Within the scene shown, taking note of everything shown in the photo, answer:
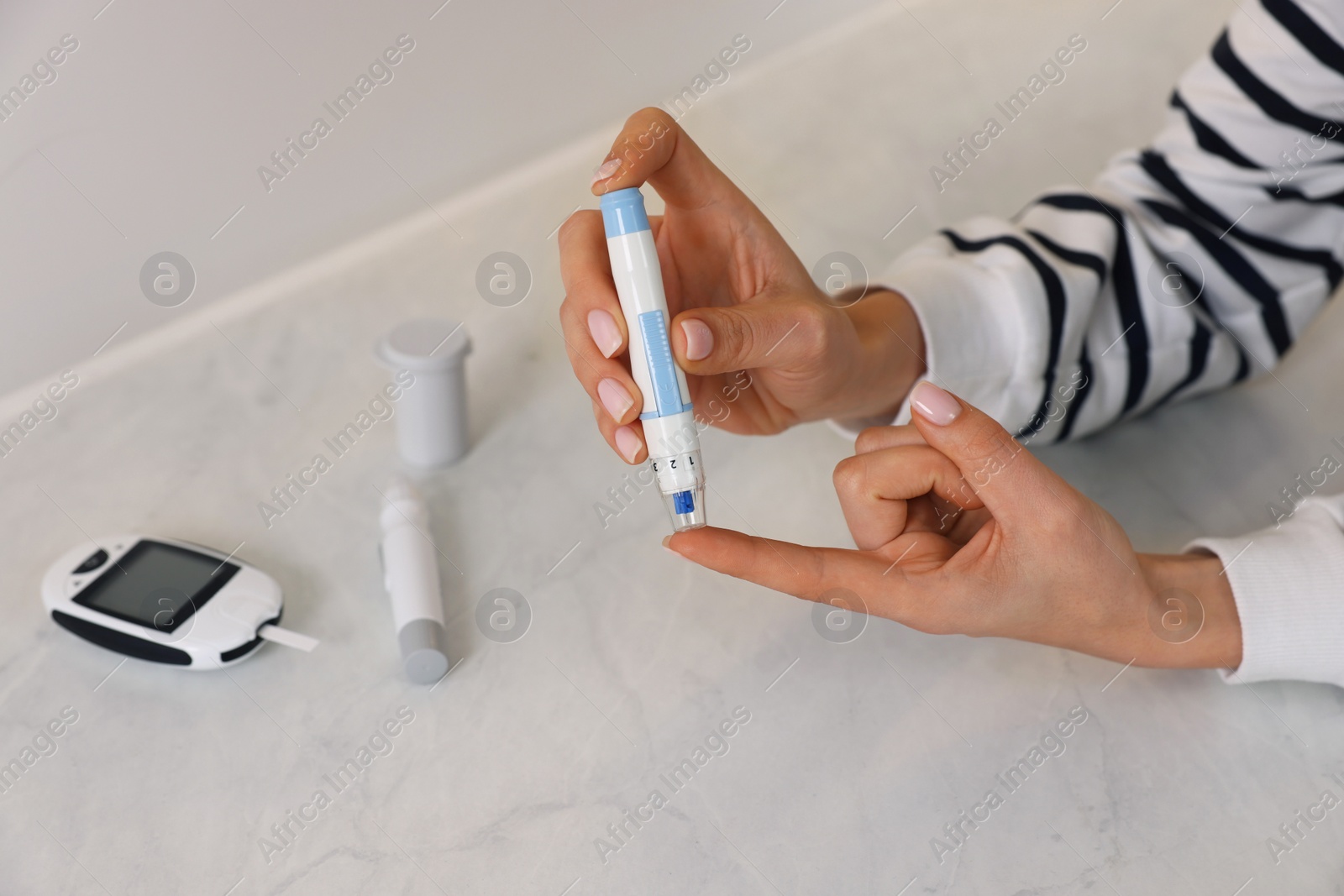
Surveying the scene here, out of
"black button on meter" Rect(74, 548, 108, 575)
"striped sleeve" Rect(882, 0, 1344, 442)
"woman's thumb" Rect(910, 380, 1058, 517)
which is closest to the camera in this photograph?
"woman's thumb" Rect(910, 380, 1058, 517)

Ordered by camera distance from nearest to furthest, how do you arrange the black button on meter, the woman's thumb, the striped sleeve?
the woman's thumb
the black button on meter
the striped sleeve

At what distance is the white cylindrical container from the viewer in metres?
0.79

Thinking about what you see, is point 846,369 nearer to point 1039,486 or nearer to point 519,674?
point 1039,486

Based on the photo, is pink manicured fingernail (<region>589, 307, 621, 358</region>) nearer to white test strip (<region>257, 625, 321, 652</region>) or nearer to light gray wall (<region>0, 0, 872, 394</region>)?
white test strip (<region>257, 625, 321, 652</region>)

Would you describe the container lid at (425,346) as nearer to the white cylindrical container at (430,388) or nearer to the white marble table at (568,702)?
the white cylindrical container at (430,388)

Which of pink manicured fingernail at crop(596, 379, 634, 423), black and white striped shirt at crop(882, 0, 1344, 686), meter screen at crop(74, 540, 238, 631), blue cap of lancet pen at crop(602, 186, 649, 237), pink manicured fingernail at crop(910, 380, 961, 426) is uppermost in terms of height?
blue cap of lancet pen at crop(602, 186, 649, 237)

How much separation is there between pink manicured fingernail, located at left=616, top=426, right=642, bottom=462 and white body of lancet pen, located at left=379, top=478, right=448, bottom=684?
0.18 meters

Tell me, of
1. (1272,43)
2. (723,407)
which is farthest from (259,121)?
(1272,43)

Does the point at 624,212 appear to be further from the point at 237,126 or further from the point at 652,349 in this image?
the point at 237,126

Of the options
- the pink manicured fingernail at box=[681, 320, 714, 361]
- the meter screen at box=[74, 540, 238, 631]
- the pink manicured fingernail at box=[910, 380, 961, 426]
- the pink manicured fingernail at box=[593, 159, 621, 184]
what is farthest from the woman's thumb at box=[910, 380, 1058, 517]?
the meter screen at box=[74, 540, 238, 631]

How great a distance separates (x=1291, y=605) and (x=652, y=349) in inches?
18.5

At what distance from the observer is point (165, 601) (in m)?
0.69

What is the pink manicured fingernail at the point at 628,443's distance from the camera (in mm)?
666

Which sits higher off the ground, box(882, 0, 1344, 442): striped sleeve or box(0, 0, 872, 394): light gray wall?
box(0, 0, 872, 394): light gray wall
